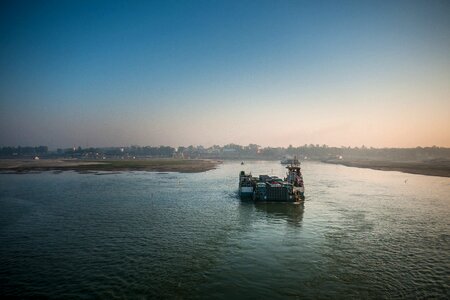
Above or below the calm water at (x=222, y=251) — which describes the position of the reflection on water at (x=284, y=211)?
below

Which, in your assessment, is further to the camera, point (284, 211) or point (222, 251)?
point (284, 211)

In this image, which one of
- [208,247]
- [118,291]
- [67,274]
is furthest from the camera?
[208,247]

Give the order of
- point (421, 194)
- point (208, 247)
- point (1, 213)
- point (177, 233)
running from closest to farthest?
point (208, 247) < point (177, 233) < point (1, 213) < point (421, 194)

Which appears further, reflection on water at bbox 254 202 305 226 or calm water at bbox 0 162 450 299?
reflection on water at bbox 254 202 305 226

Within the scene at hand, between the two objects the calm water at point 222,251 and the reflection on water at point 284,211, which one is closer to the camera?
the calm water at point 222,251

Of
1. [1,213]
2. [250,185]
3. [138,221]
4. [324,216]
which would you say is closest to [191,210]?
[138,221]

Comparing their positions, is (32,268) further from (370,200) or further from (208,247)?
(370,200)

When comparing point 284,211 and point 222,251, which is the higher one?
point 222,251

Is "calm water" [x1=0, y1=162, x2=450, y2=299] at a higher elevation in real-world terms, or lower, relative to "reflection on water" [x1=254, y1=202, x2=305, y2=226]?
higher
